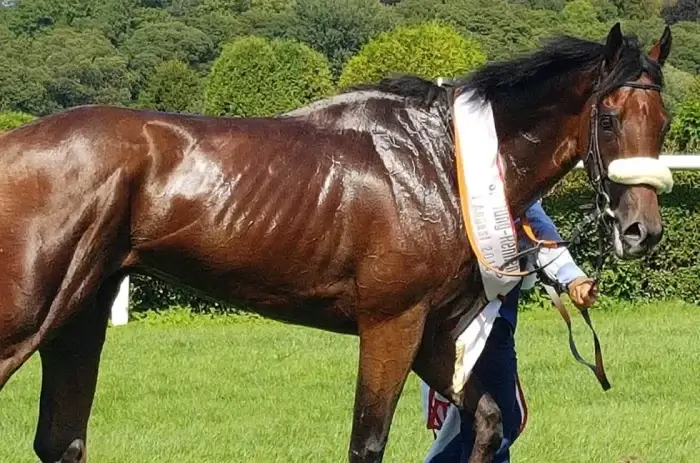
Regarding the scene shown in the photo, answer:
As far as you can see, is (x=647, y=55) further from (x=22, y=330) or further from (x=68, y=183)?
(x=22, y=330)

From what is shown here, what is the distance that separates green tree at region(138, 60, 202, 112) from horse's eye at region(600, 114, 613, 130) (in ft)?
104

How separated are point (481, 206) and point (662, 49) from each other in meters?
0.90

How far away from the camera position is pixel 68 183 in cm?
379

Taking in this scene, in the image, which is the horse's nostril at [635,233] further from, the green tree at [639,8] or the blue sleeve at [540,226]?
the green tree at [639,8]

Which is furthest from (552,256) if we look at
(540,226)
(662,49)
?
(662,49)

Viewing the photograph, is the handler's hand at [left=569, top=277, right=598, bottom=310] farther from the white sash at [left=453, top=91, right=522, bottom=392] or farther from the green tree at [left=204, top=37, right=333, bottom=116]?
the green tree at [left=204, top=37, right=333, bottom=116]

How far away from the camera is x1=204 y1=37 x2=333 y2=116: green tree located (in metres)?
28.1

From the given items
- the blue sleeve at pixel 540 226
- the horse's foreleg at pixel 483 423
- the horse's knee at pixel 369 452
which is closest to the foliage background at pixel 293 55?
the blue sleeve at pixel 540 226

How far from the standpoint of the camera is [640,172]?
3.83m

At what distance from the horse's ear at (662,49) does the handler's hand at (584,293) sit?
0.92 m

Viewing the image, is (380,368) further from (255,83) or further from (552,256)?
(255,83)

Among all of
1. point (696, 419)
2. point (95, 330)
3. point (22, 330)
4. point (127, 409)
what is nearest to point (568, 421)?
point (696, 419)

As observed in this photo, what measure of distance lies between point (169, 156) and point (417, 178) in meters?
0.87

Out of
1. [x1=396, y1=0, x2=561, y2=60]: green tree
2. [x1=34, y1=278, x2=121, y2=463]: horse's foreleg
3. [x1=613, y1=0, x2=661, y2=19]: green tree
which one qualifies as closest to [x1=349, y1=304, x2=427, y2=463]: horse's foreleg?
[x1=34, y1=278, x2=121, y2=463]: horse's foreleg
